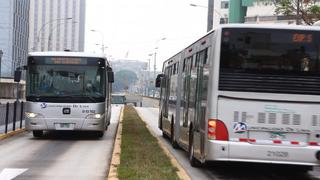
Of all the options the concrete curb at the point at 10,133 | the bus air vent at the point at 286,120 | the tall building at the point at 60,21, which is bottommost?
the concrete curb at the point at 10,133

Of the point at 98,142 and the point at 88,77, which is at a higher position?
the point at 88,77

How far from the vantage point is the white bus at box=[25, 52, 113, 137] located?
2048 centimetres

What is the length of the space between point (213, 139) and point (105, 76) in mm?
10324

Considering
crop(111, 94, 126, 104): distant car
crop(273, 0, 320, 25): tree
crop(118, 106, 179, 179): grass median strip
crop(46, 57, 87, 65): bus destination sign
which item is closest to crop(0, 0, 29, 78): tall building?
crop(111, 94, 126, 104): distant car

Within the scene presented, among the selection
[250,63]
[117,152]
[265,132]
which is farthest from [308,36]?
[117,152]

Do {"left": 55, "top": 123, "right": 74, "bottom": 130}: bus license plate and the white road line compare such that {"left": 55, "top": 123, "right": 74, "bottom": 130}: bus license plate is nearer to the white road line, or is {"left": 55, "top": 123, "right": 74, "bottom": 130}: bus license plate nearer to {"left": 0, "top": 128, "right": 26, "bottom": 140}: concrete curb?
{"left": 0, "top": 128, "right": 26, "bottom": 140}: concrete curb

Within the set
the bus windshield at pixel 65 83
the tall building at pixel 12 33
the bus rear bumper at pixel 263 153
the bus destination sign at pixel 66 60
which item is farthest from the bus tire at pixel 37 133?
the tall building at pixel 12 33

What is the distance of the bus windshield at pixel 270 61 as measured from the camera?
37.8ft

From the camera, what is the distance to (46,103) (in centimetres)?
2044

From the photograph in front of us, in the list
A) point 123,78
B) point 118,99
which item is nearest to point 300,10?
point 118,99

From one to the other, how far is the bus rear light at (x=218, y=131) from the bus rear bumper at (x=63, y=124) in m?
9.74

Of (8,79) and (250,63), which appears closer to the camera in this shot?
(250,63)

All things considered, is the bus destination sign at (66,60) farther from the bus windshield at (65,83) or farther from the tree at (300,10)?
the tree at (300,10)

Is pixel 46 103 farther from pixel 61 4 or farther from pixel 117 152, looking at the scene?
pixel 61 4
